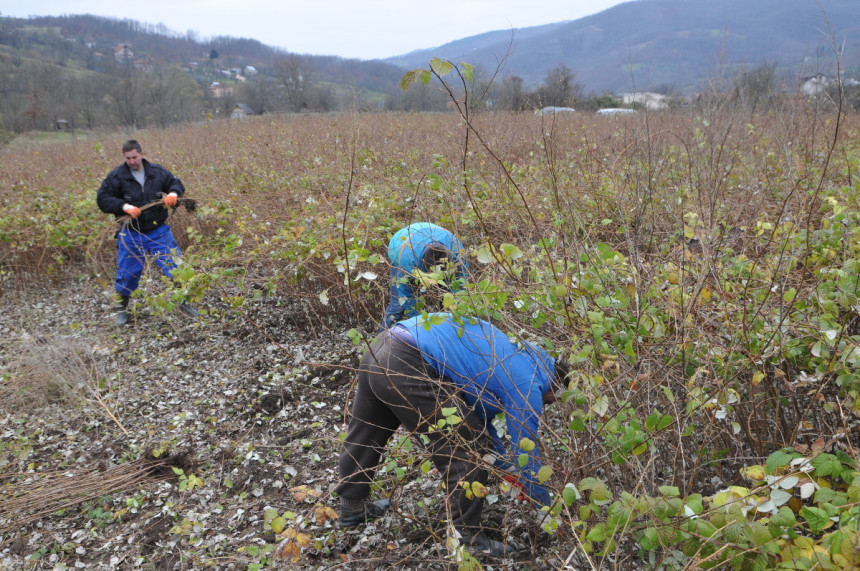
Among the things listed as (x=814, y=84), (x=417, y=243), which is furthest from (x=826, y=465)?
(x=814, y=84)

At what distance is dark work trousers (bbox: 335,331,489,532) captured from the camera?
2146mm

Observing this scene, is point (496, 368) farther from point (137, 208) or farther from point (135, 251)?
point (135, 251)

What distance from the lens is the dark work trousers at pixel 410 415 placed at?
84.5 inches

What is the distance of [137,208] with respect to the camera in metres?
5.28

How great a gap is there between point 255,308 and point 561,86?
14.4ft

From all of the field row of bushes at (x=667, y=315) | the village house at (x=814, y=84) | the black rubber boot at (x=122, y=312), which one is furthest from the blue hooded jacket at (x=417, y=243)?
the black rubber boot at (x=122, y=312)

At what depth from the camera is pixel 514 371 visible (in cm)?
212

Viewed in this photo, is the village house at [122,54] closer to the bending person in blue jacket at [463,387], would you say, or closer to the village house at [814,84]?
the village house at [814,84]

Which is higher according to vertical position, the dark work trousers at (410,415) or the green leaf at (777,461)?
the green leaf at (777,461)

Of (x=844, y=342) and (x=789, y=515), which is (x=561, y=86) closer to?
(x=844, y=342)

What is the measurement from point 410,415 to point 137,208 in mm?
4276

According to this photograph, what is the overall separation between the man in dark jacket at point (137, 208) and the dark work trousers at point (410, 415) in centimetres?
366

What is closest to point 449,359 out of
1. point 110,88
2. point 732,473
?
point 732,473

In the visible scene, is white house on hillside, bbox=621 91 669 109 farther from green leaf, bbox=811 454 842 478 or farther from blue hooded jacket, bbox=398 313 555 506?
green leaf, bbox=811 454 842 478
